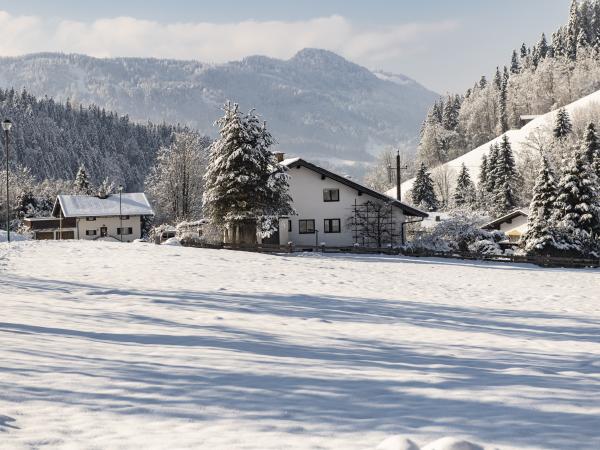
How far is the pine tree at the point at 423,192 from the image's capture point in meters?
99.3

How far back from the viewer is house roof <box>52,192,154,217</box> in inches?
2680

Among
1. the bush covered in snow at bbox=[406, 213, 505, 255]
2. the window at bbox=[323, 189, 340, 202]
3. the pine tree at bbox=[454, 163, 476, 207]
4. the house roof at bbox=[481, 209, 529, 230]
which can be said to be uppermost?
the pine tree at bbox=[454, 163, 476, 207]

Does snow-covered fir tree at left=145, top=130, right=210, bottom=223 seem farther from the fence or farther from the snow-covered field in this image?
the snow-covered field

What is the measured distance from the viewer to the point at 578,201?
1786 inches

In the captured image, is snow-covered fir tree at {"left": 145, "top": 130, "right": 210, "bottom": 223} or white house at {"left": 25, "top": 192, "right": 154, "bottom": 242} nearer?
snow-covered fir tree at {"left": 145, "top": 130, "right": 210, "bottom": 223}

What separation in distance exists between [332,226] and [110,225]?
117 feet

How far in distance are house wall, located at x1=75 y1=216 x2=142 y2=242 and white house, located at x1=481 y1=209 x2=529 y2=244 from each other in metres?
43.0

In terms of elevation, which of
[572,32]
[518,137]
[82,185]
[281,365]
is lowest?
[281,365]

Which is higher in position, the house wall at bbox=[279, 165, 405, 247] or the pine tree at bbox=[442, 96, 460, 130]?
the pine tree at bbox=[442, 96, 460, 130]

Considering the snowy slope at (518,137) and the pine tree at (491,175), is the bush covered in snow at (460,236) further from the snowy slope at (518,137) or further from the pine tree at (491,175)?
the snowy slope at (518,137)

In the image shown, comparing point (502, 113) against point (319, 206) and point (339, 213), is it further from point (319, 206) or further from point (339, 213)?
point (319, 206)

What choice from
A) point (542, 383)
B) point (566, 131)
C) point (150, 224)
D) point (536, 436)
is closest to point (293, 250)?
point (542, 383)

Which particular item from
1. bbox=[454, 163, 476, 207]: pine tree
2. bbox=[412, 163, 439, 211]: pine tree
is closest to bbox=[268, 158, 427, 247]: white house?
bbox=[454, 163, 476, 207]: pine tree

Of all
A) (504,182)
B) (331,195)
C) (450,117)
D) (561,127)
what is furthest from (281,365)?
(450,117)
